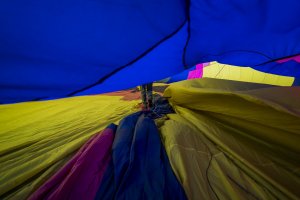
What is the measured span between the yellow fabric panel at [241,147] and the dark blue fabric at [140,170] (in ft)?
0.17

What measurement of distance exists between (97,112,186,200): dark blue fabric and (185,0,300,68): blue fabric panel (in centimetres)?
50

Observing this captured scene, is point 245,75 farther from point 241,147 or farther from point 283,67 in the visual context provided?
point 241,147

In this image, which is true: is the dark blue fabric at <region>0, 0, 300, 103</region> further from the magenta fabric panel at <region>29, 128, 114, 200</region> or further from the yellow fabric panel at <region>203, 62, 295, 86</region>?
the yellow fabric panel at <region>203, 62, 295, 86</region>

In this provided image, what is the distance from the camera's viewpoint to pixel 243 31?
65 cm

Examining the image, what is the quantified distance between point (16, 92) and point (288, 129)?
3.67ft

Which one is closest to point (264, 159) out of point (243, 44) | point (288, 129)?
point (288, 129)

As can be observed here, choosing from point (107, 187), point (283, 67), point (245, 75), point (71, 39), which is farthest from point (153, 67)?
point (245, 75)

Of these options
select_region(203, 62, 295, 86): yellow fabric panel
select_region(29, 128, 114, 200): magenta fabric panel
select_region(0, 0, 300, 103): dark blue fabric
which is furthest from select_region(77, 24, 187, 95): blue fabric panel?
select_region(203, 62, 295, 86): yellow fabric panel

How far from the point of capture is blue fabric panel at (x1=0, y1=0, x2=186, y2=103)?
36 centimetres

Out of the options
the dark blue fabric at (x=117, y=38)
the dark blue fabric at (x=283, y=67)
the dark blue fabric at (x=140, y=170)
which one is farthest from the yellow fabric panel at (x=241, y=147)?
the dark blue fabric at (x=117, y=38)

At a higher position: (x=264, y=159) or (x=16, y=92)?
(x=16, y=92)

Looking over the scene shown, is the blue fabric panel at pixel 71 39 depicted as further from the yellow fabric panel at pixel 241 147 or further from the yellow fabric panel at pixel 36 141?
the yellow fabric panel at pixel 241 147

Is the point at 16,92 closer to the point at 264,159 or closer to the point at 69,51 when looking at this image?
the point at 69,51

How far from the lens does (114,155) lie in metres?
0.75
